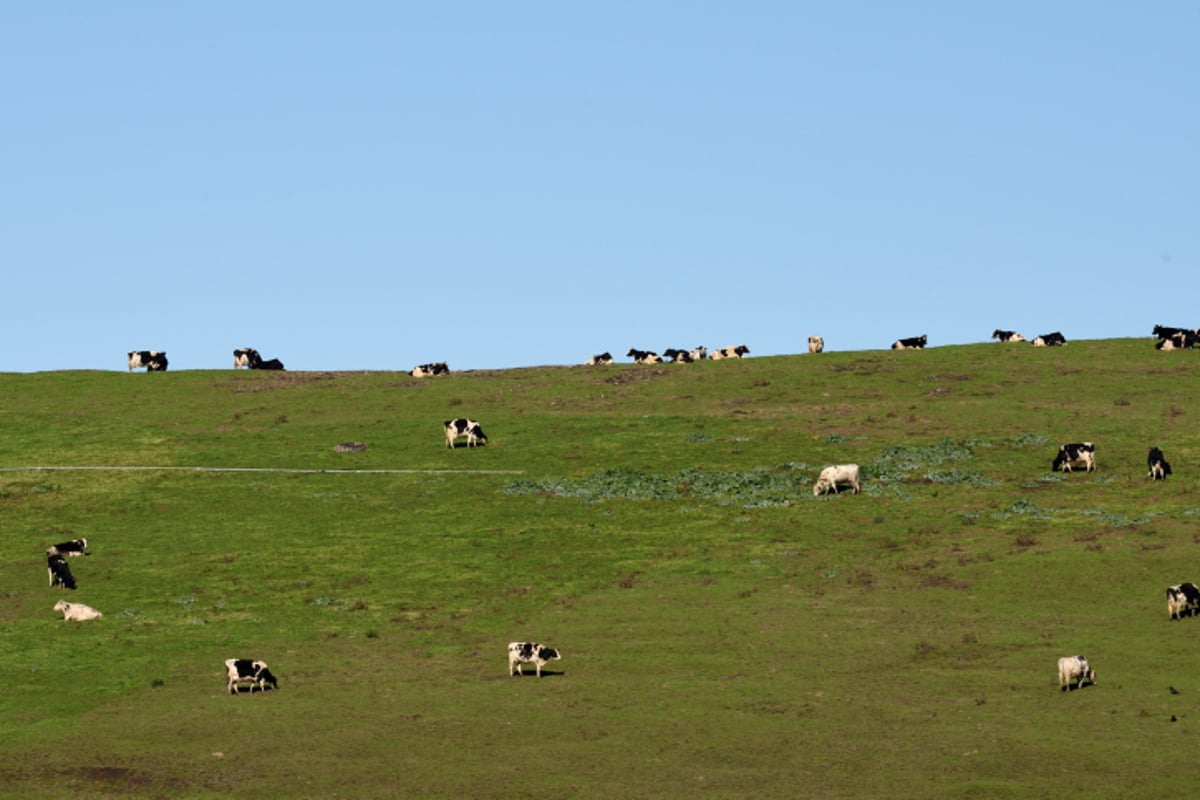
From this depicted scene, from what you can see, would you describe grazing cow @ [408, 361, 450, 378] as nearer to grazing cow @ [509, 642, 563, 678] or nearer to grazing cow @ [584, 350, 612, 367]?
grazing cow @ [584, 350, 612, 367]

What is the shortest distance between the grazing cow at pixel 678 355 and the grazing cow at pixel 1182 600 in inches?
1973

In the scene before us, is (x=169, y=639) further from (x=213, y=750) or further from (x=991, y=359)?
(x=991, y=359)

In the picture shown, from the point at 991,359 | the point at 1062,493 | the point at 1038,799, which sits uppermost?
the point at 991,359

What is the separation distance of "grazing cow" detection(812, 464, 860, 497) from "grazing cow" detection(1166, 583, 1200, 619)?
19037 millimetres

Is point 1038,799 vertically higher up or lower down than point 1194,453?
lower down

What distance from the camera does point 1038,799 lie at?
3195 centimetres

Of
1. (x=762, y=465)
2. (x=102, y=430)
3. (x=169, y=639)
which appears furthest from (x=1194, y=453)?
(x=102, y=430)

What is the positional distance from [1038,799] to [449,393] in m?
57.6

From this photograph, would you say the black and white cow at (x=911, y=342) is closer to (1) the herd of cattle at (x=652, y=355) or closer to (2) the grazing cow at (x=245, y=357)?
(1) the herd of cattle at (x=652, y=355)

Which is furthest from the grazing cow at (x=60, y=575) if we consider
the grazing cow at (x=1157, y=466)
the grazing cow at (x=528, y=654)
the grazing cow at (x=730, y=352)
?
the grazing cow at (x=730, y=352)

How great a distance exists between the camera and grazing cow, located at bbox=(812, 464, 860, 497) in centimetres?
6438

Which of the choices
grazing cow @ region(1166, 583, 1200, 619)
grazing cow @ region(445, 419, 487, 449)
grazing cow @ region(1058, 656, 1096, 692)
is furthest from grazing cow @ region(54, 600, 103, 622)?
grazing cow @ region(1166, 583, 1200, 619)

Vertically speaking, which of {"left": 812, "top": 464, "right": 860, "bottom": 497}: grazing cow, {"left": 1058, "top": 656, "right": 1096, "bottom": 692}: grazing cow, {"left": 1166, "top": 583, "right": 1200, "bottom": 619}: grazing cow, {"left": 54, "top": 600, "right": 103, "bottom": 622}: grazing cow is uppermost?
{"left": 812, "top": 464, "right": 860, "bottom": 497}: grazing cow

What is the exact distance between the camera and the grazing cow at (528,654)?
143 ft
